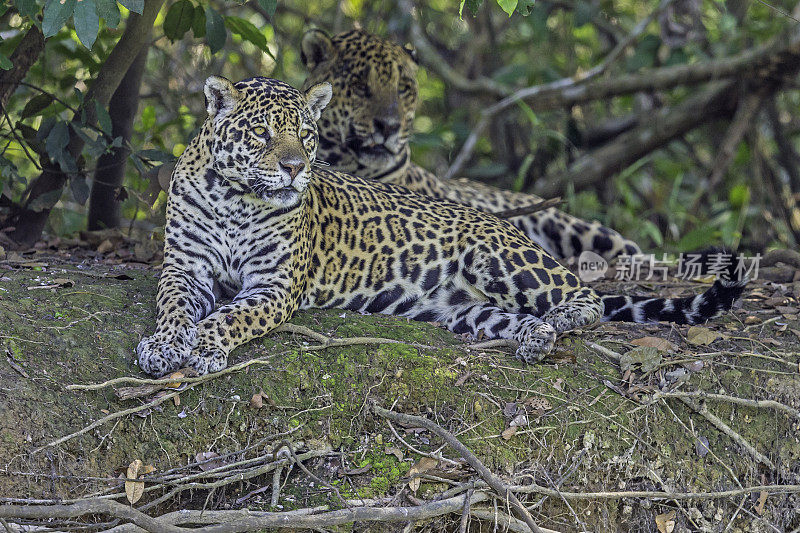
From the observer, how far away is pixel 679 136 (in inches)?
446

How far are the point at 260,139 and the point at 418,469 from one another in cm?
227

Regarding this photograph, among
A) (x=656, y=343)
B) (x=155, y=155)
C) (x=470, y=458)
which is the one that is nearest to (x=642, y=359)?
(x=656, y=343)

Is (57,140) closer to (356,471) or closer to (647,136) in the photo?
(356,471)

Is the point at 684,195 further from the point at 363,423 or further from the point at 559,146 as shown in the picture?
the point at 363,423

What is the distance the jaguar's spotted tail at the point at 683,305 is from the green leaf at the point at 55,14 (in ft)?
13.7

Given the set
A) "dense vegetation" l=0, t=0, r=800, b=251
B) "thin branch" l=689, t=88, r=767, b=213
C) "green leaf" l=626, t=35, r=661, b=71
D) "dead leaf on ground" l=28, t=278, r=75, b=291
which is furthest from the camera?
"green leaf" l=626, t=35, r=661, b=71

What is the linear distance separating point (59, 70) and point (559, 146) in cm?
662

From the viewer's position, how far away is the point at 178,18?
726 centimetres

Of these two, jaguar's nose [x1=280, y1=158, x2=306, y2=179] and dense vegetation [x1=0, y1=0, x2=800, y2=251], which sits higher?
dense vegetation [x1=0, y1=0, x2=800, y2=251]

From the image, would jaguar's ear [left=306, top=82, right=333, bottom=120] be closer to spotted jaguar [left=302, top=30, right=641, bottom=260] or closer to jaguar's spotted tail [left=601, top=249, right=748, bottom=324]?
spotted jaguar [left=302, top=30, right=641, bottom=260]

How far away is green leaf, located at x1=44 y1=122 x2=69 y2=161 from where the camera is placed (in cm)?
694

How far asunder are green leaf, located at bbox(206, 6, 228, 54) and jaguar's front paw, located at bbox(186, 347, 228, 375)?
3148 millimetres

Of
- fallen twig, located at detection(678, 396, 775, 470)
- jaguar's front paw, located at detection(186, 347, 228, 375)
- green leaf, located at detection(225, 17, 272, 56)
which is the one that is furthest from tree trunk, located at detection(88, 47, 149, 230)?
fallen twig, located at detection(678, 396, 775, 470)

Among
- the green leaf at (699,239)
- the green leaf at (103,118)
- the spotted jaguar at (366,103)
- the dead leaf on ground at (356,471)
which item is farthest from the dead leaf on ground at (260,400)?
the green leaf at (699,239)
